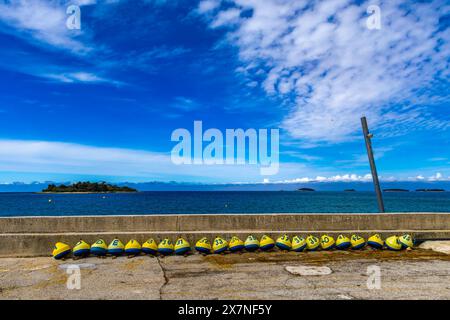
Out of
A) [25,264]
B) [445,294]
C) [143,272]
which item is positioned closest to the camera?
[445,294]

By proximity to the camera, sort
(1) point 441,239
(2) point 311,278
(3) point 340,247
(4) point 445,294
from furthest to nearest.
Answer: (1) point 441,239
(3) point 340,247
(2) point 311,278
(4) point 445,294

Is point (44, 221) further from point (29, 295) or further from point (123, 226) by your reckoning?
point (29, 295)

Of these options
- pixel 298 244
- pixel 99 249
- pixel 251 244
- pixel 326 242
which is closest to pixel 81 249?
pixel 99 249

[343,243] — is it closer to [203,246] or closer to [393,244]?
[393,244]

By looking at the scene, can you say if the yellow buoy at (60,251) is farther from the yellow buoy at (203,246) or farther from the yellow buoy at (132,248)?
the yellow buoy at (203,246)

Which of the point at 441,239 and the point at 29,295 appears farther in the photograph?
the point at 441,239

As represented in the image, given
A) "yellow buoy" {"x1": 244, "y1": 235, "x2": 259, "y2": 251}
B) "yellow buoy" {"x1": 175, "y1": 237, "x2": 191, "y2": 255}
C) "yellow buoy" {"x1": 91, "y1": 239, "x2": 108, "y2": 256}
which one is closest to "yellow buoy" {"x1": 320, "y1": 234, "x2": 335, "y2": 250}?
"yellow buoy" {"x1": 244, "y1": 235, "x2": 259, "y2": 251}

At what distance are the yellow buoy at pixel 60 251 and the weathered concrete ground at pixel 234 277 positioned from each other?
254 mm

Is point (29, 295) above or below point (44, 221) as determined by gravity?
below

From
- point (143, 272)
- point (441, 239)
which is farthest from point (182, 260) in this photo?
point (441, 239)

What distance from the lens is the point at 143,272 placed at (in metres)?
7.94

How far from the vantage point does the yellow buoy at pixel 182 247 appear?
9.76m

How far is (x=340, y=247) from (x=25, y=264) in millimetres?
9469

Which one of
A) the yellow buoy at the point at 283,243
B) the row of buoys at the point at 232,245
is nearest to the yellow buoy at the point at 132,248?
the row of buoys at the point at 232,245
